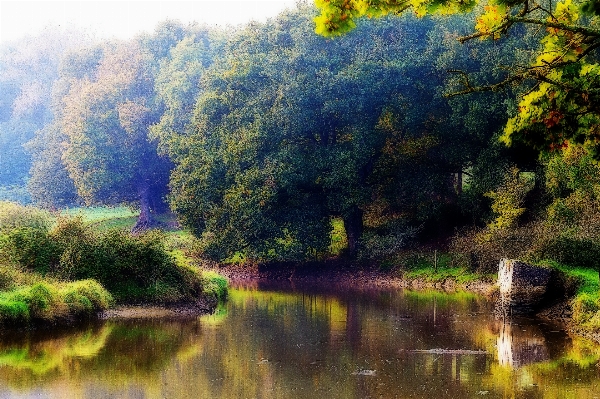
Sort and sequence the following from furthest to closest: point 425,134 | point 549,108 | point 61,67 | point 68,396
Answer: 1. point 61,67
2. point 425,134
3. point 68,396
4. point 549,108

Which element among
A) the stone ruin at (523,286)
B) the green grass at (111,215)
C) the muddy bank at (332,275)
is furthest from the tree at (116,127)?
the stone ruin at (523,286)

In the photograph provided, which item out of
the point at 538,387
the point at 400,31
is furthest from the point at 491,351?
the point at 400,31

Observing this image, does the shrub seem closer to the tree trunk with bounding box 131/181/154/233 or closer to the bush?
the bush

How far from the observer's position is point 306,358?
20.5m

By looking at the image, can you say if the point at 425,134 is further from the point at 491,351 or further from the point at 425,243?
the point at 491,351

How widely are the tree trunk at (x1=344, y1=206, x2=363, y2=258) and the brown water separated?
574 inches

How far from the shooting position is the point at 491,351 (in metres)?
21.3

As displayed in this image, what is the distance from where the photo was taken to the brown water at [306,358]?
16.7 m

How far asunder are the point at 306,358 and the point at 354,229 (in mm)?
23960

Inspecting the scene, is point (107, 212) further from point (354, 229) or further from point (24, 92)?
point (354, 229)

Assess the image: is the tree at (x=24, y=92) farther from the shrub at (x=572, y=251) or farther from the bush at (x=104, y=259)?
the shrub at (x=572, y=251)

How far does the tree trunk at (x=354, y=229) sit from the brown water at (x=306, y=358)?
574 inches

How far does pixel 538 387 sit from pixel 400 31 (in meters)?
29.3

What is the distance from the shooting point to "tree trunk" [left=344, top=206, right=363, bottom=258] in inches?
1711
